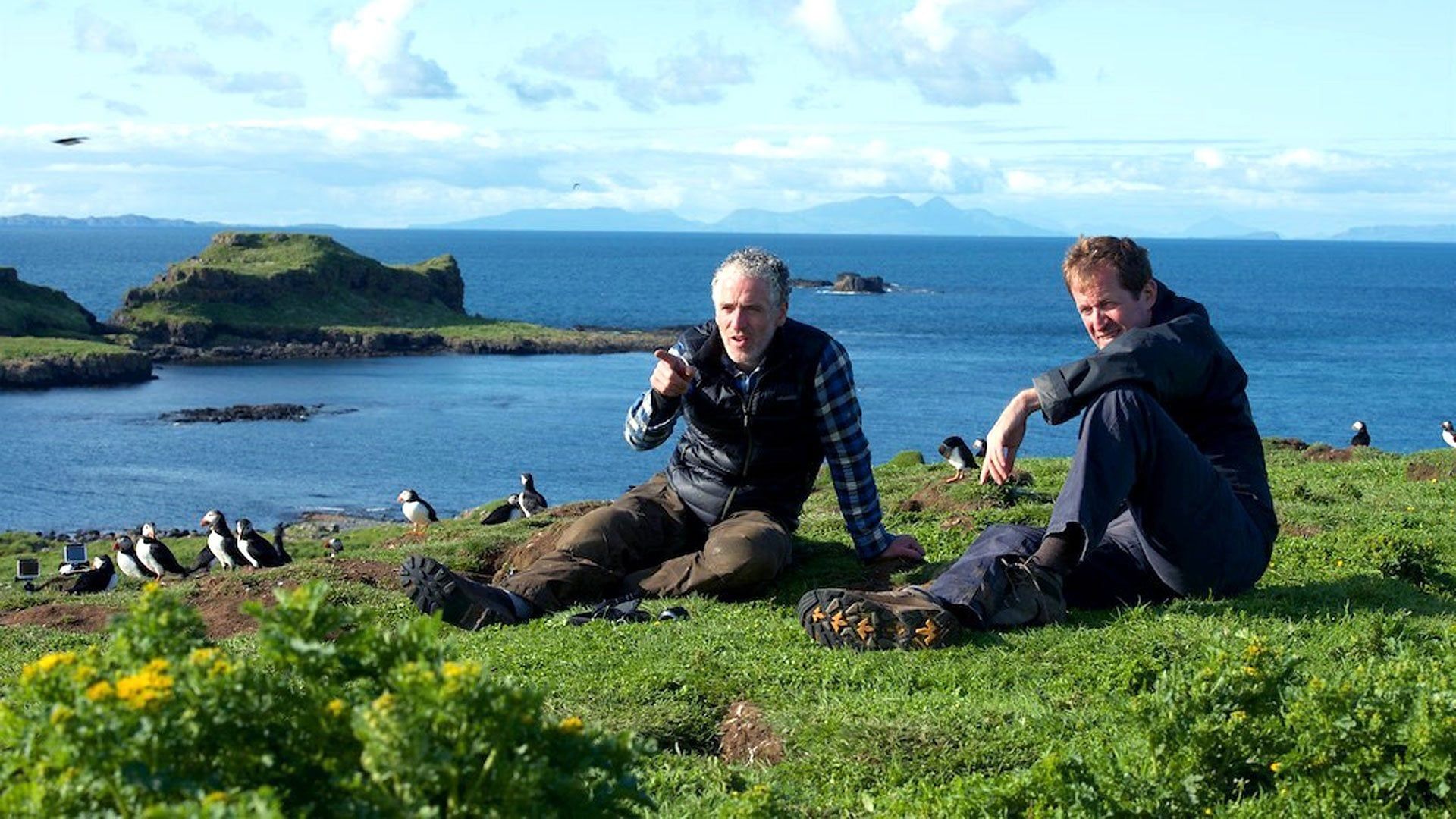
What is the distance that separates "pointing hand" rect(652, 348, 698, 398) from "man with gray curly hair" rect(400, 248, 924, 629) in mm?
10

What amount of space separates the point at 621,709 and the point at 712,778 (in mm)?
1271

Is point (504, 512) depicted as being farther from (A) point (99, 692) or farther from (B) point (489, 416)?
(B) point (489, 416)

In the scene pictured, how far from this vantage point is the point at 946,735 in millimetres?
6840

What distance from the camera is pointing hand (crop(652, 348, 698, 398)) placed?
10.1 m

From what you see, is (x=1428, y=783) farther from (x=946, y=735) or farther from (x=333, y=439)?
(x=333, y=439)

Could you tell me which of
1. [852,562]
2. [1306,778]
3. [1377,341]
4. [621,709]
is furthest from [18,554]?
[1377,341]

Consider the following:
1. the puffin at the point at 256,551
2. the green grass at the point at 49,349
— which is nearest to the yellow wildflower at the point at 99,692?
the puffin at the point at 256,551

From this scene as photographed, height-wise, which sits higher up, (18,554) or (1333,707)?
(1333,707)

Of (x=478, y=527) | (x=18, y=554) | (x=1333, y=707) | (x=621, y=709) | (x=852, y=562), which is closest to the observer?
(x=1333, y=707)

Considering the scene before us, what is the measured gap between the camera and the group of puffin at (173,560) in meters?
22.0

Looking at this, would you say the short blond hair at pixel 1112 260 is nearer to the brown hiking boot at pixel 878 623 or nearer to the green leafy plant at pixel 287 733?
the brown hiking boot at pixel 878 623

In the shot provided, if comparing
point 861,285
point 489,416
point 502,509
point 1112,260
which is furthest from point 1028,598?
point 861,285

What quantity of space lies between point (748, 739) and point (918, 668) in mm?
1249

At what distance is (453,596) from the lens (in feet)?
33.1
